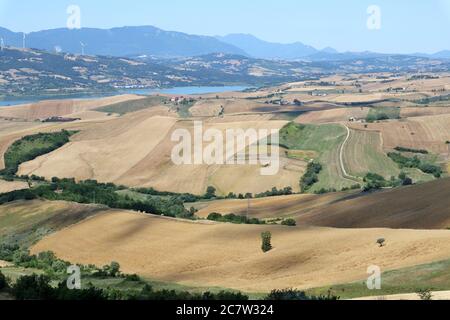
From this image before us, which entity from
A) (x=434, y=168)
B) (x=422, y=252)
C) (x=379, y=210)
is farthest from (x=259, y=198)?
(x=422, y=252)

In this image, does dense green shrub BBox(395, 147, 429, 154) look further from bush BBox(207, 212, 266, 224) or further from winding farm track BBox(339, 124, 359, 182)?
bush BBox(207, 212, 266, 224)

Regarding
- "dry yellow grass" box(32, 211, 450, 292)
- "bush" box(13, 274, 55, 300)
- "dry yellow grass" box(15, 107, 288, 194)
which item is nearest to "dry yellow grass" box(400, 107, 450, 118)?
"dry yellow grass" box(15, 107, 288, 194)

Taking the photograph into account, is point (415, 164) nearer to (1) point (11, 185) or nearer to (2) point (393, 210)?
(2) point (393, 210)

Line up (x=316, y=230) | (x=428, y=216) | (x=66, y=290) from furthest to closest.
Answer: (x=428, y=216), (x=316, y=230), (x=66, y=290)

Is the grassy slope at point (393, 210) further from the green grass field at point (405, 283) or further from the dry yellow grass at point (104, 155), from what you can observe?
the dry yellow grass at point (104, 155)

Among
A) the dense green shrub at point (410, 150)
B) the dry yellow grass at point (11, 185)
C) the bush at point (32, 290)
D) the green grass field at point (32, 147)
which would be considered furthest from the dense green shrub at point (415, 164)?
the bush at point (32, 290)
